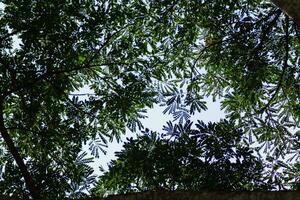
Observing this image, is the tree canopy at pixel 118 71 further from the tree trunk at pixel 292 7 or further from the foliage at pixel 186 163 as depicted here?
the tree trunk at pixel 292 7

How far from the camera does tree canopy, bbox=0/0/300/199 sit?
527 centimetres

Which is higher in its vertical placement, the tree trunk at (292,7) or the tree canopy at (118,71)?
the tree canopy at (118,71)

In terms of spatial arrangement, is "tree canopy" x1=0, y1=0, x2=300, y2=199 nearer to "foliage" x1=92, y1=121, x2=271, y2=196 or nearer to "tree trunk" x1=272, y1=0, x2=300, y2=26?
"foliage" x1=92, y1=121, x2=271, y2=196

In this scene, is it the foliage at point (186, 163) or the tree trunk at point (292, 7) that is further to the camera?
the foliage at point (186, 163)

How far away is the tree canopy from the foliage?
91 centimetres

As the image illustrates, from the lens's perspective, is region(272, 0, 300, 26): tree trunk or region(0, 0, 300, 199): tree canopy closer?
region(272, 0, 300, 26): tree trunk

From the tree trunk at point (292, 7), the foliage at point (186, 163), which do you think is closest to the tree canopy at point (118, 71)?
the foliage at point (186, 163)

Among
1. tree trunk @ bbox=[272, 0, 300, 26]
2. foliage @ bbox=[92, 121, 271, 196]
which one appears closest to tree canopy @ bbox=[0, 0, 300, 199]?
foliage @ bbox=[92, 121, 271, 196]

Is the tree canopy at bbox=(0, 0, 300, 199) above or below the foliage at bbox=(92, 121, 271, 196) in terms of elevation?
above

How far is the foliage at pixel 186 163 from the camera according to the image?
400 centimetres

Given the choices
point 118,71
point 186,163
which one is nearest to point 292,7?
point 186,163

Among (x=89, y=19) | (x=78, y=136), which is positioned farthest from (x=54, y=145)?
(x=89, y=19)

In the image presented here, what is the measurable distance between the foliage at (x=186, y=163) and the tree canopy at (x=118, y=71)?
0.91 m

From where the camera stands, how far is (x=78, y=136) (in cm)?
548
